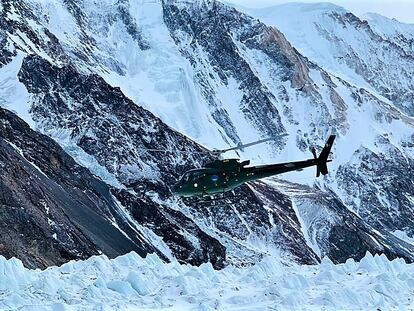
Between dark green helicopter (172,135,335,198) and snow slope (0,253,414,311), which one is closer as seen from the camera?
snow slope (0,253,414,311)

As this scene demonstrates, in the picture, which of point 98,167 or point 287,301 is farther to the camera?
point 98,167

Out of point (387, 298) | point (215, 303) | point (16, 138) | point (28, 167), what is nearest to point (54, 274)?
point (215, 303)

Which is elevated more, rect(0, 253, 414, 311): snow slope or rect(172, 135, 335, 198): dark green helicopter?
rect(172, 135, 335, 198): dark green helicopter

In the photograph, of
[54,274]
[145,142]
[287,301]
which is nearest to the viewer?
[287,301]

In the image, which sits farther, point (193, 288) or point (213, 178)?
point (213, 178)

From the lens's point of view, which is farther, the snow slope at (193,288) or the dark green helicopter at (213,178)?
the dark green helicopter at (213,178)

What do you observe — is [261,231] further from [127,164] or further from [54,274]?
[54,274]

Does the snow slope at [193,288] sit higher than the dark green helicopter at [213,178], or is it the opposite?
the dark green helicopter at [213,178]

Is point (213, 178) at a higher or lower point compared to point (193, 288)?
higher
